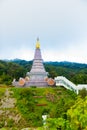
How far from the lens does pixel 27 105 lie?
4406cm

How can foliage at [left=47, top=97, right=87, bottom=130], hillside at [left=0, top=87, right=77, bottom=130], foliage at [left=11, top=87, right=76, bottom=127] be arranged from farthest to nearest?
1. foliage at [left=11, top=87, right=76, bottom=127]
2. hillside at [left=0, top=87, right=77, bottom=130]
3. foliage at [left=47, top=97, right=87, bottom=130]

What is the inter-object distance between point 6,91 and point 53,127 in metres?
36.6

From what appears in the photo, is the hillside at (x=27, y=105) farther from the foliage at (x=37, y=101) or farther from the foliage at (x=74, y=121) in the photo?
the foliage at (x=74, y=121)

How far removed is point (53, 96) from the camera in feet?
156

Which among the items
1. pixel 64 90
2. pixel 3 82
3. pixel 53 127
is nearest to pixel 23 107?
pixel 64 90

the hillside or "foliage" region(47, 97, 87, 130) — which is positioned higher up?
"foliage" region(47, 97, 87, 130)

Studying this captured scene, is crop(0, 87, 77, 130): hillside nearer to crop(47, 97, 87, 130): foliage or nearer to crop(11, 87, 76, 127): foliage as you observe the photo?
crop(11, 87, 76, 127): foliage

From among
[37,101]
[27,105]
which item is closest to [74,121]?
[27,105]

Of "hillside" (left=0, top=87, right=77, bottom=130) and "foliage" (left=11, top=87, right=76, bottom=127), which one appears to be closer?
"hillside" (left=0, top=87, right=77, bottom=130)

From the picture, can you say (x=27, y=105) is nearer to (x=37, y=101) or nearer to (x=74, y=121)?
(x=37, y=101)

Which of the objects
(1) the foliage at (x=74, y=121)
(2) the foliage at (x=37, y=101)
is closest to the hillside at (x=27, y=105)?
(2) the foliage at (x=37, y=101)

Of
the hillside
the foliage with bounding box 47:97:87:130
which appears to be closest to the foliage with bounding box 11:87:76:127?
the hillside

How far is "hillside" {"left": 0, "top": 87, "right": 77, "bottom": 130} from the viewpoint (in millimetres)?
40562

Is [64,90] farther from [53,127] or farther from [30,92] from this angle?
[53,127]
